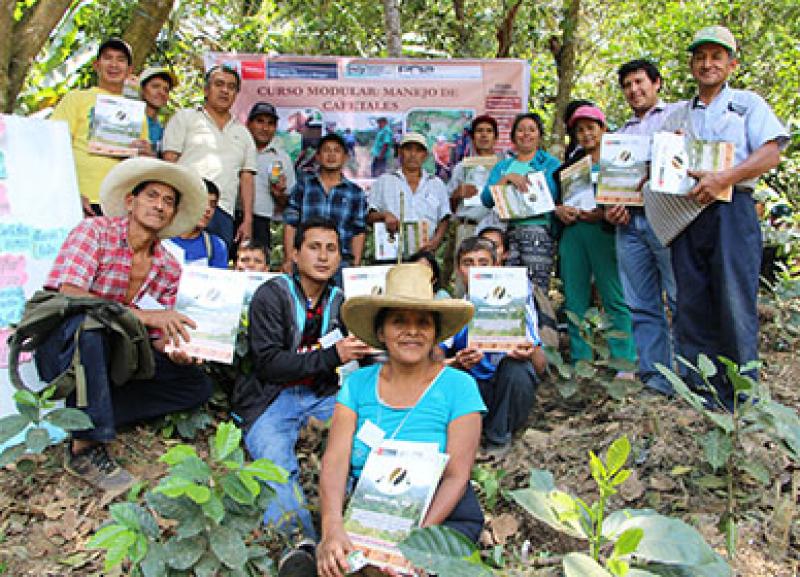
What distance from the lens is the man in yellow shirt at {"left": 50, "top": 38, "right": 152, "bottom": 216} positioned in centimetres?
470

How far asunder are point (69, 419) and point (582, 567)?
2247mm

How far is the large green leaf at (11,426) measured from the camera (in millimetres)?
3016

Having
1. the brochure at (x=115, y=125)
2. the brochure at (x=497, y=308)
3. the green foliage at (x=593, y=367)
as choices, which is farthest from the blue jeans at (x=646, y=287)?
the brochure at (x=115, y=125)

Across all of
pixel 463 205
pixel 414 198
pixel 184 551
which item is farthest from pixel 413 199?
pixel 184 551

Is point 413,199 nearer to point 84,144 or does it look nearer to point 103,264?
point 84,144

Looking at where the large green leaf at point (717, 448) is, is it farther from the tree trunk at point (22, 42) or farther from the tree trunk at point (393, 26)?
the tree trunk at point (393, 26)

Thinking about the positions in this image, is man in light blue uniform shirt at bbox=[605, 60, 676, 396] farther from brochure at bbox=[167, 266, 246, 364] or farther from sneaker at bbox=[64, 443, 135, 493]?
sneaker at bbox=[64, 443, 135, 493]

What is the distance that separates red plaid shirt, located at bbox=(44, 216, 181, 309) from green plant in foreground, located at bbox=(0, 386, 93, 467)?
1.97 feet

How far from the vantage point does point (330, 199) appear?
18.3 ft

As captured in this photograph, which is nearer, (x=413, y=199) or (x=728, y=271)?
(x=728, y=271)

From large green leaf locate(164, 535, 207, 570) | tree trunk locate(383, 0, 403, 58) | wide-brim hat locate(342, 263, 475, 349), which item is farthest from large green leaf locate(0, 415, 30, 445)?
tree trunk locate(383, 0, 403, 58)

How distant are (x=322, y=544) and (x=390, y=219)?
3.49m

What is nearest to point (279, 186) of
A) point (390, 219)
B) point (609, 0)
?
point (390, 219)

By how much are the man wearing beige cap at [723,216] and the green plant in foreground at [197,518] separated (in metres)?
2.68
